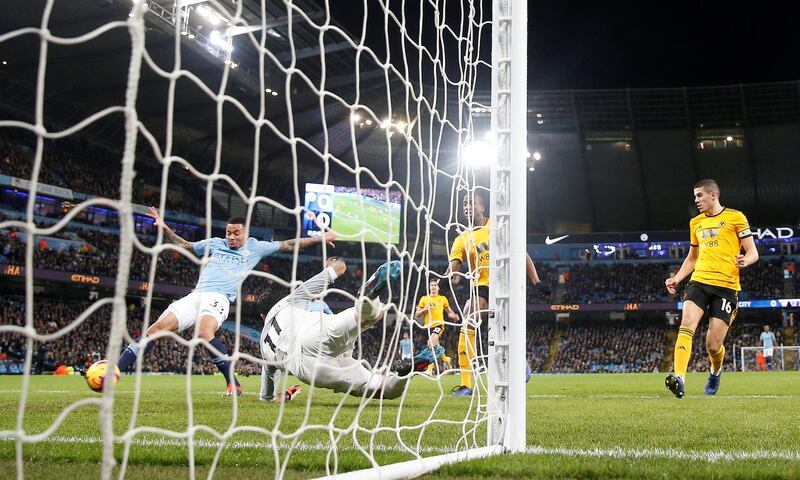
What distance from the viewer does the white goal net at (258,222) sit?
1.99 metres

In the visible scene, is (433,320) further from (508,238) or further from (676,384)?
(508,238)

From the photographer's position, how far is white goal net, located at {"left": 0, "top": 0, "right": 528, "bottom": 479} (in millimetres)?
1986

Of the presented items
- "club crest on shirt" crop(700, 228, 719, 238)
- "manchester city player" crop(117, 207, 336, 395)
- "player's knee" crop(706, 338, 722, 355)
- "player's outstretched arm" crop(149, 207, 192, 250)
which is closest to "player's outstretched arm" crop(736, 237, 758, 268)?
"club crest on shirt" crop(700, 228, 719, 238)

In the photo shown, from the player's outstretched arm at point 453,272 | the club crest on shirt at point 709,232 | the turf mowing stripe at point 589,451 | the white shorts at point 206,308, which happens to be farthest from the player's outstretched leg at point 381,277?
the club crest on shirt at point 709,232

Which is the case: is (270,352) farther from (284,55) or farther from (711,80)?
(711,80)

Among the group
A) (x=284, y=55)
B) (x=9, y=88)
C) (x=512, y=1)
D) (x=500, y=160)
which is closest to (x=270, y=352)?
(x=500, y=160)

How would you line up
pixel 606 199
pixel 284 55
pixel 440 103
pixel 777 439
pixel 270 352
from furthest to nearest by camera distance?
pixel 606 199
pixel 440 103
pixel 284 55
pixel 270 352
pixel 777 439

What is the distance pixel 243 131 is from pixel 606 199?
1789 centimetres

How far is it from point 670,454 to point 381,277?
158cm

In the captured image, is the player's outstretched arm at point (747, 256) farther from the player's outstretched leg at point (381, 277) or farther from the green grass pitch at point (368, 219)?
the player's outstretched leg at point (381, 277)

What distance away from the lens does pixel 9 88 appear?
2567 centimetres

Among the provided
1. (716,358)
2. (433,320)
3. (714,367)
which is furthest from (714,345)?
(433,320)

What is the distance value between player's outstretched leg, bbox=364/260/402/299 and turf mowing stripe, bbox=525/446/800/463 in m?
1.05

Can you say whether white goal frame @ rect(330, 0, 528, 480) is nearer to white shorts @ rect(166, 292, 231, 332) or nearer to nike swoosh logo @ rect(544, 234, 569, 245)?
white shorts @ rect(166, 292, 231, 332)
